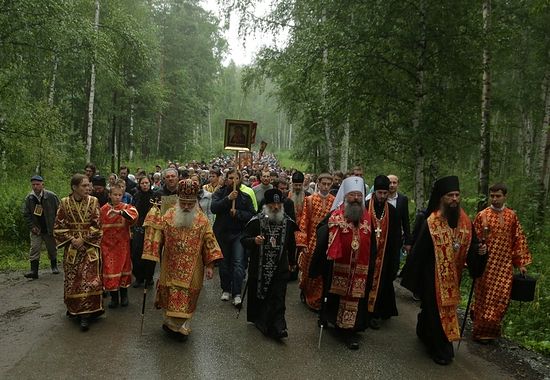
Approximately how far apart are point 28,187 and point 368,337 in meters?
11.1

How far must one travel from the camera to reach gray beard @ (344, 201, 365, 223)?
5.62m

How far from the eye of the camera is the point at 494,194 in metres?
6.02

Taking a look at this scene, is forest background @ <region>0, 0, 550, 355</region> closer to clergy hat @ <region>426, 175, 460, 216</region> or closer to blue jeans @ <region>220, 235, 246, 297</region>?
clergy hat @ <region>426, 175, 460, 216</region>

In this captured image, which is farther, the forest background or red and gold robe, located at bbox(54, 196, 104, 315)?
the forest background

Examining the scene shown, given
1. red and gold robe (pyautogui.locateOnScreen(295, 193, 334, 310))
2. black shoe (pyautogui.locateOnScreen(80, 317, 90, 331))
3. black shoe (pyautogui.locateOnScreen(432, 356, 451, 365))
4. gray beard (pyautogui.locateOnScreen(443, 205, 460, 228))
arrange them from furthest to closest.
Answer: red and gold robe (pyautogui.locateOnScreen(295, 193, 334, 310)) < black shoe (pyautogui.locateOnScreen(80, 317, 90, 331)) < gray beard (pyautogui.locateOnScreen(443, 205, 460, 228)) < black shoe (pyautogui.locateOnScreen(432, 356, 451, 365))

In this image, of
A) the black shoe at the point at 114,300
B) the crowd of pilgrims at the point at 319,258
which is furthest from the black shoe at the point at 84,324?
the black shoe at the point at 114,300

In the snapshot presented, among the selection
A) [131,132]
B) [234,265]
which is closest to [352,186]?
[234,265]

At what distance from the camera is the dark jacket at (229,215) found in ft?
23.4

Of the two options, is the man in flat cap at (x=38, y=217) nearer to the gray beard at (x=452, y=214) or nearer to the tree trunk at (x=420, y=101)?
the gray beard at (x=452, y=214)

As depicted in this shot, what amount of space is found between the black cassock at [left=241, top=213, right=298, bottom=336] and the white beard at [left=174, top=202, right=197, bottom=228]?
2.52 feet

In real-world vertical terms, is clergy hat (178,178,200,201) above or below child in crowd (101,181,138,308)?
above

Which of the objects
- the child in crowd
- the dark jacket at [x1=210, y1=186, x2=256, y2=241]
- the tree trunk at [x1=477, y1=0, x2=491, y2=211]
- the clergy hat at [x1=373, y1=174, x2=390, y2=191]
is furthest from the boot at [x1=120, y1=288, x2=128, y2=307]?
the tree trunk at [x1=477, y1=0, x2=491, y2=211]

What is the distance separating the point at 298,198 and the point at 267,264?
2.94 m

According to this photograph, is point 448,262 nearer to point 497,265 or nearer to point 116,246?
point 497,265
